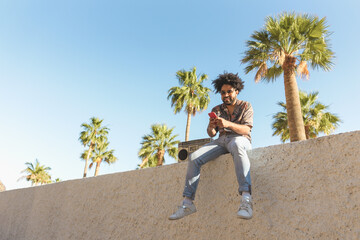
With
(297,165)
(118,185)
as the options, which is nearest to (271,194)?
(297,165)

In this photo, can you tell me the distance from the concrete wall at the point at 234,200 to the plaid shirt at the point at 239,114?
25 cm

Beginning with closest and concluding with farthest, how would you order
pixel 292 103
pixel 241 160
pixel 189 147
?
pixel 241 160 < pixel 189 147 < pixel 292 103

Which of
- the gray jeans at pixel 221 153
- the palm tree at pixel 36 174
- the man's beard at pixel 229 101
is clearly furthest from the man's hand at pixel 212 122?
the palm tree at pixel 36 174

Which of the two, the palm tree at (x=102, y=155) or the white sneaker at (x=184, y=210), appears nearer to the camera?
the white sneaker at (x=184, y=210)

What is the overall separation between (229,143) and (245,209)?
0.56 meters

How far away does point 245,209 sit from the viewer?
1.76 m

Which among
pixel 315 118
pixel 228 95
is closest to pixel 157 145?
pixel 315 118

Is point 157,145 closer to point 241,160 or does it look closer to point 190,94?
point 190,94

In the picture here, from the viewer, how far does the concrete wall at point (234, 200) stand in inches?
67.5

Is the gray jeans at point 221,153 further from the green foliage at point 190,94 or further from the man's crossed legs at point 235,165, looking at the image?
the green foliage at point 190,94

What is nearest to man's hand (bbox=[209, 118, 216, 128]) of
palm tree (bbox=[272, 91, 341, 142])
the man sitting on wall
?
the man sitting on wall

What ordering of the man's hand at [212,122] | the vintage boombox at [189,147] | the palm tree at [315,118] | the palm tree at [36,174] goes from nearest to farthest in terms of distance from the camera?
1. the man's hand at [212,122]
2. the vintage boombox at [189,147]
3. the palm tree at [315,118]
4. the palm tree at [36,174]

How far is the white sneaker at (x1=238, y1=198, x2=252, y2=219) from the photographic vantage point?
171 cm

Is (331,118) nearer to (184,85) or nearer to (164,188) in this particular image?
(184,85)
